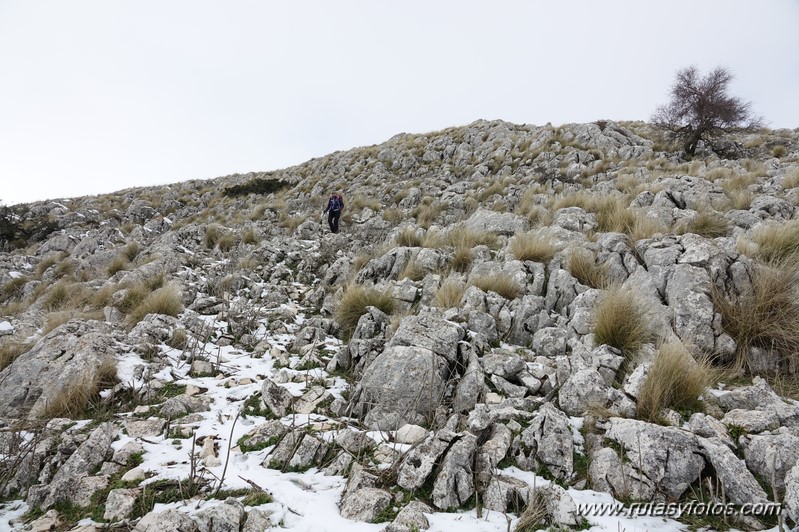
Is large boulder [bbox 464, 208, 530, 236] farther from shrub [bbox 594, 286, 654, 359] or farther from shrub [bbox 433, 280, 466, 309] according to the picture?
shrub [bbox 594, 286, 654, 359]

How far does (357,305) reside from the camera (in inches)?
239

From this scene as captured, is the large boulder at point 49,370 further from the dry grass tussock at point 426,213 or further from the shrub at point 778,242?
the shrub at point 778,242

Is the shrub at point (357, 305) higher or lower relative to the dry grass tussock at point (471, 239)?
lower

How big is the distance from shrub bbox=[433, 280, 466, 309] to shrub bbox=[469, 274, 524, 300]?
284mm

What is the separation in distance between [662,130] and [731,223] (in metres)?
14.4

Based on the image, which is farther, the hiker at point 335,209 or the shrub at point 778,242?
the hiker at point 335,209

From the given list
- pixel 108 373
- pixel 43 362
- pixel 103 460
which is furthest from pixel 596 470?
pixel 43 362

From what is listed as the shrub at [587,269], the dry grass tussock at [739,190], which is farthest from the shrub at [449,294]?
the dry grass tussock at [739,190]

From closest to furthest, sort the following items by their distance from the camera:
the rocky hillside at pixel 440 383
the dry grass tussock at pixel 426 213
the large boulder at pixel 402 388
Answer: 1. the rocky hillside at pixel 440 383
2. the large boulder at pixel 402 388
3. the dry grass tussock at pixel 426 213

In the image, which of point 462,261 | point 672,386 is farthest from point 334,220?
point 672,386

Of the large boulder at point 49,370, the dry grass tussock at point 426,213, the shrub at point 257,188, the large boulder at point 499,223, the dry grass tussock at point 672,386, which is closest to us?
the dry grass tussock at point 672,386

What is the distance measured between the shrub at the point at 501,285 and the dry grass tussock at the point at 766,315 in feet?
7.66

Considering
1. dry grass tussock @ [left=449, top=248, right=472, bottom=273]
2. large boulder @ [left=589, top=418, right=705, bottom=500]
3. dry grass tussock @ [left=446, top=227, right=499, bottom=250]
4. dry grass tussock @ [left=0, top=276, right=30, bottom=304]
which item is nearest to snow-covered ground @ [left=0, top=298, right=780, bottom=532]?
large boulder @ [left=589, top=418, right=705, bottom=500]

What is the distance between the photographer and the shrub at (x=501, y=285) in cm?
552
